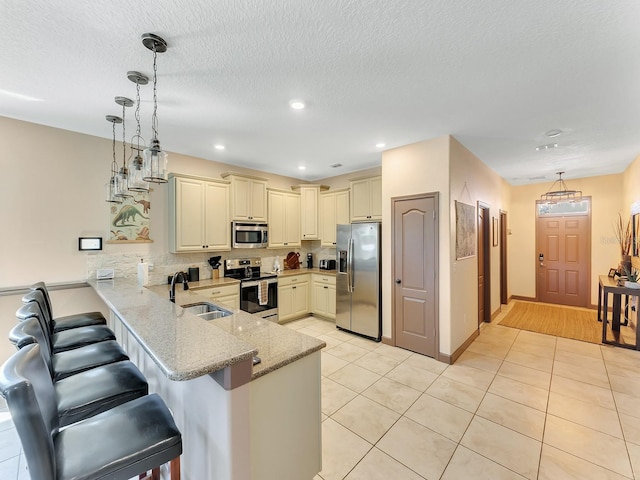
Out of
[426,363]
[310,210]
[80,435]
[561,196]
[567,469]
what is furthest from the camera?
[561,196]

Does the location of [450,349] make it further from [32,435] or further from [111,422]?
[32,435]

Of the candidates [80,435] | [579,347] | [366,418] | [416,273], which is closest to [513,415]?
[366,418]

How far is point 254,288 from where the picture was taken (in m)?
4.50

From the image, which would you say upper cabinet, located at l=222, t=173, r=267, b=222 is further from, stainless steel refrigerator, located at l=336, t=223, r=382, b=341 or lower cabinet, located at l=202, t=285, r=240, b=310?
stainless steel refrigerator, located at l=336, t=223, r=382, b=341

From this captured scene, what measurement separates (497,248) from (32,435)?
6506 mm

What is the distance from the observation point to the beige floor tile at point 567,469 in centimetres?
183

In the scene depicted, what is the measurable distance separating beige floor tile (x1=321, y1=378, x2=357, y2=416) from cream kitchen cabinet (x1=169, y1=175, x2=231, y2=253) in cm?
262

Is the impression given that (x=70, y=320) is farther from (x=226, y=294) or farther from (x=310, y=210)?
(x=310, y=210)

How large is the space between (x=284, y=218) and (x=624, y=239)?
6079 mm

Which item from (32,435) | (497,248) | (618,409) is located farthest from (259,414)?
(497,248)

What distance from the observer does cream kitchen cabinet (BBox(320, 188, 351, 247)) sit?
16.7 ft

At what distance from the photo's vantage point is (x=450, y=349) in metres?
3.40

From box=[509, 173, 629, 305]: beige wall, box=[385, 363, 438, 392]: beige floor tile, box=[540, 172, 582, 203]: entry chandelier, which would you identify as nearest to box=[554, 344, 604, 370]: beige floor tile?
box=[385, 363, 438, 392]: beige floor tile

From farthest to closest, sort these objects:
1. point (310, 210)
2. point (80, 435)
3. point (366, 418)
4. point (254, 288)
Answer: point (310, 210) < point (254, 288) < point (366, 418) < point (80, 435)
